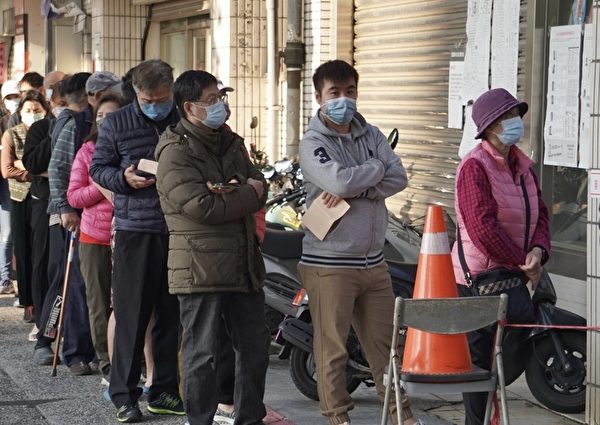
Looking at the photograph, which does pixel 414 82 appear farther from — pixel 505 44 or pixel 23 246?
pixel 23 246

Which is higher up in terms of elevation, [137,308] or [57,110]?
[57,110]

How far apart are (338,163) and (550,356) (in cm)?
176

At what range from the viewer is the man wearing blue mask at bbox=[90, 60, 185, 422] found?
7160mm

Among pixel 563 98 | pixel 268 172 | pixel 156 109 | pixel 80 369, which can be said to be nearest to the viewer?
pixel 156 109

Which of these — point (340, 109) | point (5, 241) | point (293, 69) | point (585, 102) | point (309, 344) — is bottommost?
point (309, 344)

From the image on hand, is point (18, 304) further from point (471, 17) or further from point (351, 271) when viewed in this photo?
point (351, 271)

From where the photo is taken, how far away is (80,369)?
28.3 feet

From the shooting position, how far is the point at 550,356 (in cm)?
720

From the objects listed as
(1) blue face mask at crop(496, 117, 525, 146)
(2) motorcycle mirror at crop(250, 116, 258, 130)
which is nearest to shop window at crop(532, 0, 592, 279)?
(1) blue face mask at crop(496, 117, 525, 146)

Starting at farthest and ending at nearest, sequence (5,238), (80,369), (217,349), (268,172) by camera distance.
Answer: (5,238), (268,172), (80,369), (217,349)

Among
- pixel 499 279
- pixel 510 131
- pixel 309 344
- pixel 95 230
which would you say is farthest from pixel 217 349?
pixel 510 131

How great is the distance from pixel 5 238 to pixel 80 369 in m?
4.13

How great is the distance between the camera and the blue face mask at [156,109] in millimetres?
7180

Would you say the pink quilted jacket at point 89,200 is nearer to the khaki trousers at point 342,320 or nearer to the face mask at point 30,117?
the khaki trousers at point 342,320
